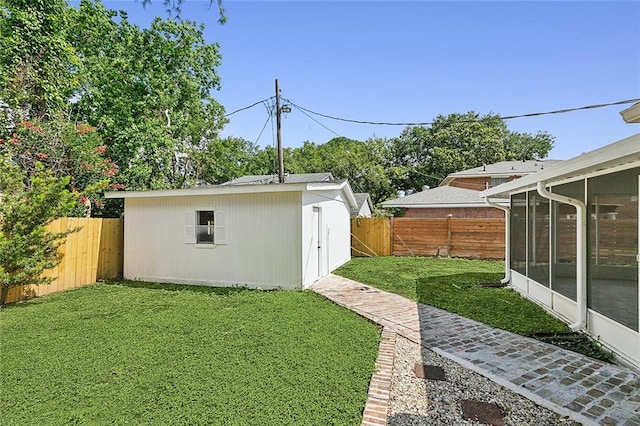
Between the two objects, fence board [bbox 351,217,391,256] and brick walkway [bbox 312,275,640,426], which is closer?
brick walkway [bbox 312,275,640,426]

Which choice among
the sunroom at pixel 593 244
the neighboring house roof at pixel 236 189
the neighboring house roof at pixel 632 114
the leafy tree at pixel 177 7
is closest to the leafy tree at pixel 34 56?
the neighboring house roof at pixel 236 189

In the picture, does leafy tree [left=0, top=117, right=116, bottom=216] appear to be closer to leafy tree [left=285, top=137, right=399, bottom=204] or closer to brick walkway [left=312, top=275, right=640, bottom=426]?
brick walkway [left=312, top=275, right=640, bottom=426]

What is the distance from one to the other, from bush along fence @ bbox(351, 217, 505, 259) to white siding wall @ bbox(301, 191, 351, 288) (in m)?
1.06

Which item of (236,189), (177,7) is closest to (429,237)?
(236,189)

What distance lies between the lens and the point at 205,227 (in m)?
8.69

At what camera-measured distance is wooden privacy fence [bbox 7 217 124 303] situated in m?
7.70

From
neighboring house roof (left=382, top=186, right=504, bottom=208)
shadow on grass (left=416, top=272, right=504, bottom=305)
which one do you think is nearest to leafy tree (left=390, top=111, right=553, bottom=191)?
neighboring house roof (left=382, top=186, right=504, bottom=208)

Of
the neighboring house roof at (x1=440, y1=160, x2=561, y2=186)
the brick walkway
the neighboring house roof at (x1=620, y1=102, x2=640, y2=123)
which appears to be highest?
the neighboring house roof at (x1=440, y1=160, x2=561, y2=186)

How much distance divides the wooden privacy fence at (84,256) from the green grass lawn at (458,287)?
679 cm

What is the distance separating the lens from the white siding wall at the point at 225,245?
786 cm

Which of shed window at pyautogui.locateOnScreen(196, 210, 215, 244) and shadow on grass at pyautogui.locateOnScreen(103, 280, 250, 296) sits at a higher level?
shed window at pyautogui.locateOnScreen(196, 210, 215, 244)

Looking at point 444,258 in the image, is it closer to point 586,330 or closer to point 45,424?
point 586,330

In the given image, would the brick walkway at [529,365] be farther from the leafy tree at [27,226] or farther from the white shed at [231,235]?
the leafy tree at [27,226]

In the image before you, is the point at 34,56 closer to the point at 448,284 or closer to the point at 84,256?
the point at 84,256
